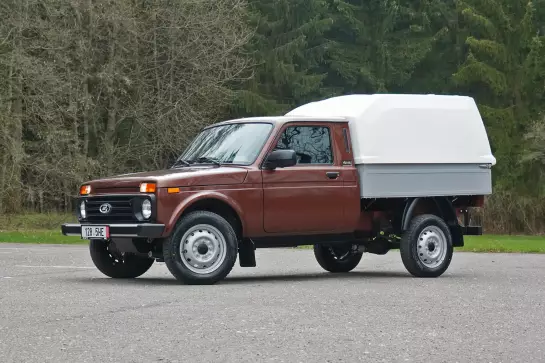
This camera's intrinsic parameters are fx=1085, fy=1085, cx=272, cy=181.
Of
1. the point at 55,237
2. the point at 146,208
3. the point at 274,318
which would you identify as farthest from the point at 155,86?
the point at 274,318

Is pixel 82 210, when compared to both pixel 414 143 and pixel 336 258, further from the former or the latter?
pixel 414 143

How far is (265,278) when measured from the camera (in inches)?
548

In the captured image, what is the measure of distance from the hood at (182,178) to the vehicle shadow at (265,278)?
3.75 feet

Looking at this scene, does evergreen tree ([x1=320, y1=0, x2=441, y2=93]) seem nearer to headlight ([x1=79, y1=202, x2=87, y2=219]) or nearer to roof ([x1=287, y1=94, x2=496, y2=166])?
roof ([x1=287, y1=94, x2=496, y2=166])

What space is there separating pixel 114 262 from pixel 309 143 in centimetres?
289

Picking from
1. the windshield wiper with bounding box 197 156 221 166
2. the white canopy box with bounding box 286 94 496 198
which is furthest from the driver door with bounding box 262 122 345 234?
the windshield wiper with bounding box 197 156 221 166

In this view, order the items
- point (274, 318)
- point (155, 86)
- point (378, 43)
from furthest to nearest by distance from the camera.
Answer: point (378, 43)
point (155, 86)
point (274, 318)

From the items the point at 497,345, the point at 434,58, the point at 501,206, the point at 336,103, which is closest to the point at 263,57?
the point at 434,58

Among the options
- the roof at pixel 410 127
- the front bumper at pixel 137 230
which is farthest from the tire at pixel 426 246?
the front bumper at pixel 137 230

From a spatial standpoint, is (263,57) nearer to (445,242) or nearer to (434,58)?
(434,58)

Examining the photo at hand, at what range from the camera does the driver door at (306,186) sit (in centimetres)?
1313

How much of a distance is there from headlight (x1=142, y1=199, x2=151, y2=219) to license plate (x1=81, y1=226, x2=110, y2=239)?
54cm

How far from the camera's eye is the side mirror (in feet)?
42.4

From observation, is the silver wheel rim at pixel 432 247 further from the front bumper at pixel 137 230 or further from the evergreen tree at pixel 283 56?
the evergreen tree at pixel 283 56
